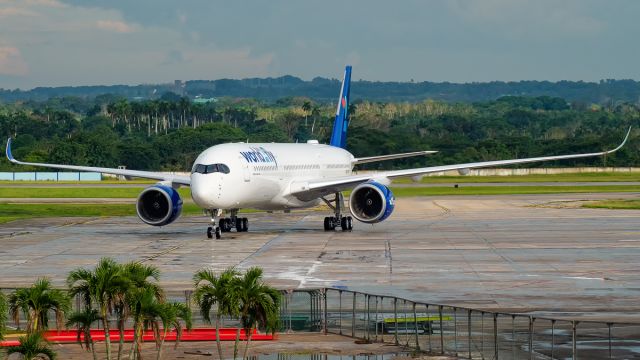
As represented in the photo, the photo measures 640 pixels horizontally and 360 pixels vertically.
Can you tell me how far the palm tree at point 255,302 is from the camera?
77.3 ft

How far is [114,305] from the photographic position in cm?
2389

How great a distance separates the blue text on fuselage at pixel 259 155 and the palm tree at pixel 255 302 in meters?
31.8

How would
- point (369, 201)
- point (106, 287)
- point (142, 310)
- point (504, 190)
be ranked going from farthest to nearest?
1. point (504, 190)
2. point (369, 201)
3. point (106, 287)
4. point (142, 310)

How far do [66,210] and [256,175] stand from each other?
30574 mm

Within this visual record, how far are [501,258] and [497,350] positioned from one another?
2009 centimetres

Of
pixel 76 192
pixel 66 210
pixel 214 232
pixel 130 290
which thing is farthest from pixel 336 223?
pixel 76 192

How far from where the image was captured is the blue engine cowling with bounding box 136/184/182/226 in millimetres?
57688

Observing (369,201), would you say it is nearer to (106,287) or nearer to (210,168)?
(210,168)

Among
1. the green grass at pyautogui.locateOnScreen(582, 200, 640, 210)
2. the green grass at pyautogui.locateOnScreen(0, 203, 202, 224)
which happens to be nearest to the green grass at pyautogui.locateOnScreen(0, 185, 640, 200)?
the green grass at pyautogui.locateOnScreen(0, 203, 202, 224)

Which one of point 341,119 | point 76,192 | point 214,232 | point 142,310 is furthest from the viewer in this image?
point 76,192

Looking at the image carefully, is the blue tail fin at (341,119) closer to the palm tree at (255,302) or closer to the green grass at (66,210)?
the green grass at (66,210)

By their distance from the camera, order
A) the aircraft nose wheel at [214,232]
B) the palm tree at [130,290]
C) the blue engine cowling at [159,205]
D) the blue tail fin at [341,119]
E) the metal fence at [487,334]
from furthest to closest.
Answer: the blue tail fin at [341,119] < the blue engine cowling at [159,205] < the aircraft nose wheel at [214,232] < the metal fence at [487,334] < the palm tree at [130,290]

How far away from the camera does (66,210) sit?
271ft

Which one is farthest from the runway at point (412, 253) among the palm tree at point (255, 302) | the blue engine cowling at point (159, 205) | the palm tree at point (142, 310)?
the palm tree at point (142, 310)
